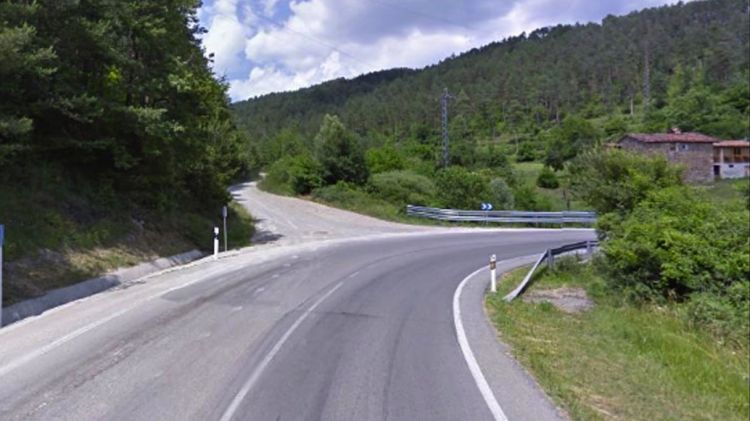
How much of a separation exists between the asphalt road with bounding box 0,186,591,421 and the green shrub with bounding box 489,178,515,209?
90.1 feet

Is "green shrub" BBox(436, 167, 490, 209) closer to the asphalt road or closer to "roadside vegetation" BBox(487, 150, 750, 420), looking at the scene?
"roadside vegetation" BBox(487, 150, 750, 420)

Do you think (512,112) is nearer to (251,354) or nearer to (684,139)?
(684,139)

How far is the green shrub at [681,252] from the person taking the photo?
566 inches

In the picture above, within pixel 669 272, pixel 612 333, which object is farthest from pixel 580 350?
pixel 669 272

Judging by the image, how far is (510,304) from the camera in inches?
505

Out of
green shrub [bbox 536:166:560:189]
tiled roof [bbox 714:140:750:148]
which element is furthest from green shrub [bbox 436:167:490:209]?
green shrub [bbox 536:166:560:189]

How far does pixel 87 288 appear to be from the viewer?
44.0 ft

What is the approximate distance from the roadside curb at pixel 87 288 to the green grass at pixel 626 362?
8.74m

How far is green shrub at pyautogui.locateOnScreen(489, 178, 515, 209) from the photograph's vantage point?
140ft

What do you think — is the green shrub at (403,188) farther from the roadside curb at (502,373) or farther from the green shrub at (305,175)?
the roadside curb at (502,373)

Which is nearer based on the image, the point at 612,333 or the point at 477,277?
the point at 612,333

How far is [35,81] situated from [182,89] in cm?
544

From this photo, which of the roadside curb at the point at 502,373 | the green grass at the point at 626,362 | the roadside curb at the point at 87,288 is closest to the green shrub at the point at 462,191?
the roadside curb at the point at 87,288

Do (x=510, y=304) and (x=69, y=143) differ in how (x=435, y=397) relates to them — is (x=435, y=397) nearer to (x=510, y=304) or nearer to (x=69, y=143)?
(x=510, y=304)
